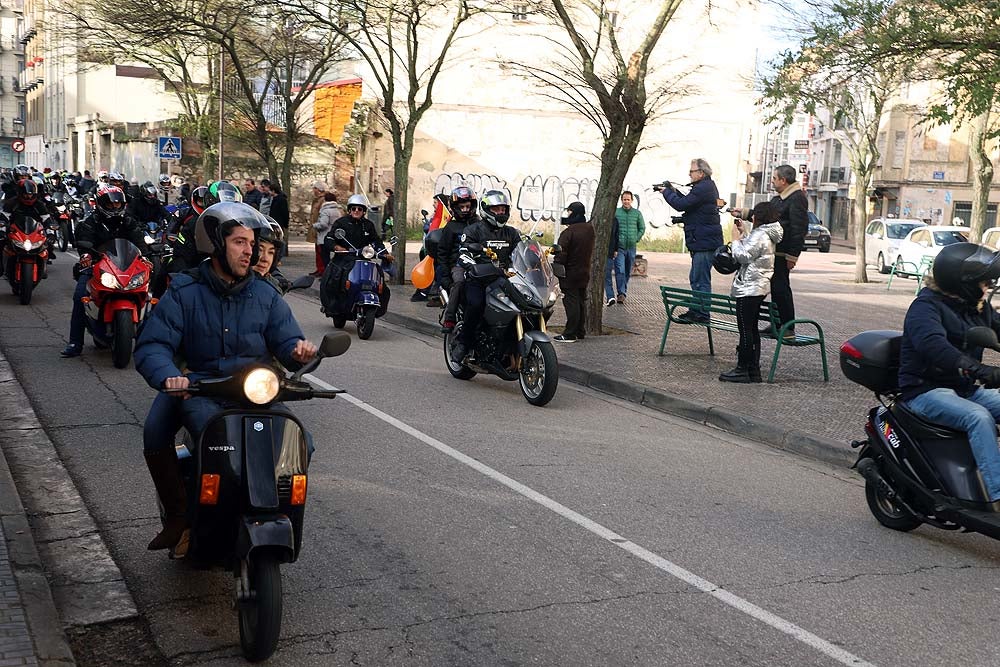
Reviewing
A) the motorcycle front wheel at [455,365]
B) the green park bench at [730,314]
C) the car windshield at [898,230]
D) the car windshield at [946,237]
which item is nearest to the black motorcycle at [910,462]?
the green park bench at [730,314]

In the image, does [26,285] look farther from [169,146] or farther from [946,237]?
[946,237]

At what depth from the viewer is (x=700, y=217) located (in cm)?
1385

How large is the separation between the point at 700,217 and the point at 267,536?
10597mm

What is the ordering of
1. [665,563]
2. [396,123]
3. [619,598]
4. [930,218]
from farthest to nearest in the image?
[930,218]
[396,123]
[665,563]
[619,598]

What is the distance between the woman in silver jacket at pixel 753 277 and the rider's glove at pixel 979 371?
4770 mm

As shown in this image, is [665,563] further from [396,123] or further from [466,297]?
[396,123]

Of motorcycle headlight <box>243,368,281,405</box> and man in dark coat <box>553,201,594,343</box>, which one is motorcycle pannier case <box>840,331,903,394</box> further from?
man in dark coat <box>553,201,594,343</box>

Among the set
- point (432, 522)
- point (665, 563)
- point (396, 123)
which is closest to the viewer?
point (665, 563)

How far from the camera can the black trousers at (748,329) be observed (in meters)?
10.6

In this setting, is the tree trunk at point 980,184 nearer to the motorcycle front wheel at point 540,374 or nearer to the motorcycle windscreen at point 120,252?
the motorcycle front wheel at point 540,374

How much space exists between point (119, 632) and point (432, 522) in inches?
75.7

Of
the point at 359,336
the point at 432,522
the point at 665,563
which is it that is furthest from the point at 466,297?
the point at 665,563

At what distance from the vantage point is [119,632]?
14.5ft

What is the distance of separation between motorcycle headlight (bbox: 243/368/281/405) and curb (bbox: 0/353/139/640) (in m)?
1.13
